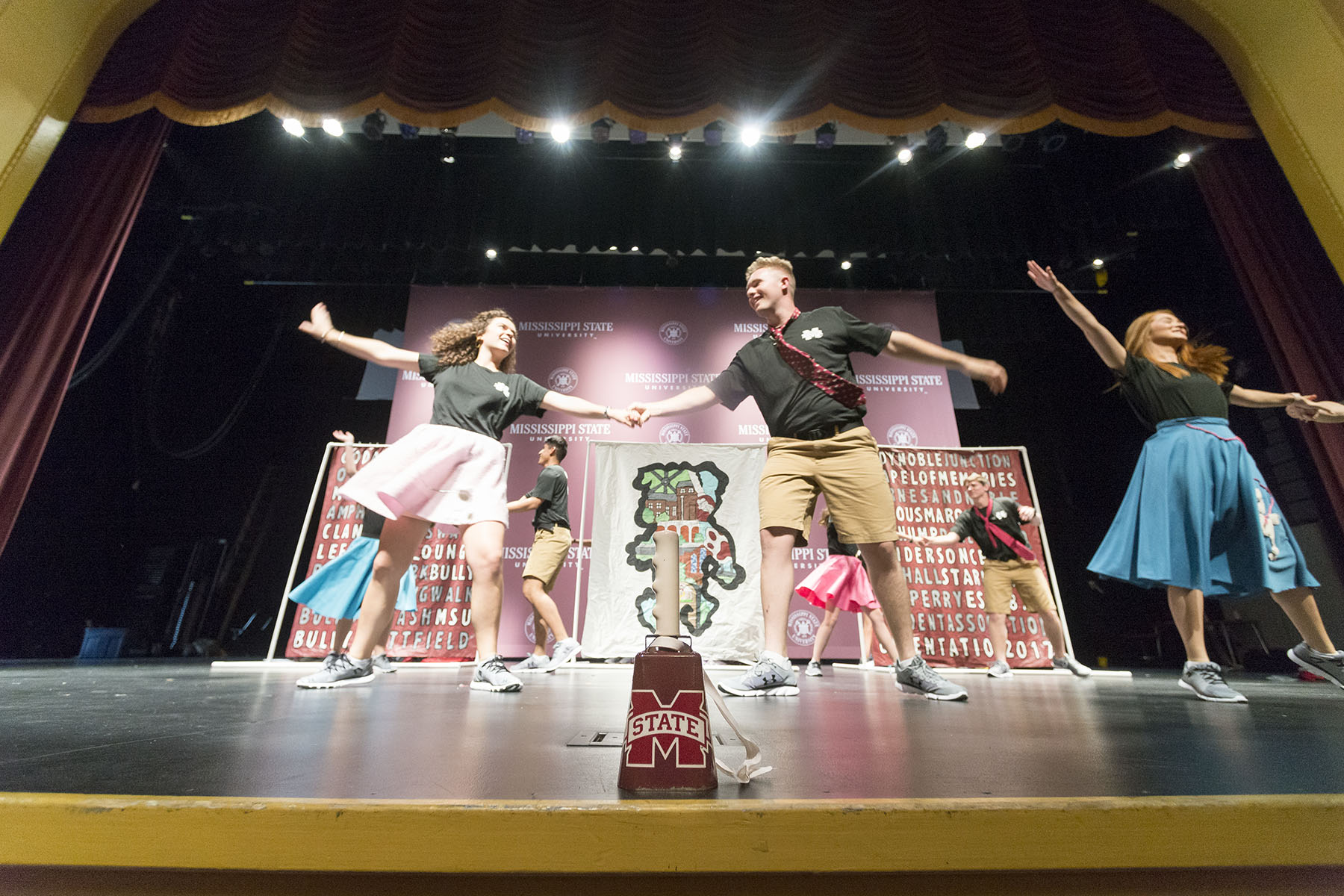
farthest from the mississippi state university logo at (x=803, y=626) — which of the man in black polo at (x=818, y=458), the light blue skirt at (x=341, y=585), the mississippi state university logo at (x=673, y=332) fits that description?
the light blue skirt at (x=341, y=585)

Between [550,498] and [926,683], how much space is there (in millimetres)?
2914

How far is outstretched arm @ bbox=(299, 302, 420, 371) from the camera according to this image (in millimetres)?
2756

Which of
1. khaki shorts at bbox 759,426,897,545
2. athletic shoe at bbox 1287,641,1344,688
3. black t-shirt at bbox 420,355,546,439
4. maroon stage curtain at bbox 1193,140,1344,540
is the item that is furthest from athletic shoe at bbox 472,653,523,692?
maroon stage curtain at bbox 1193,140,1344,540

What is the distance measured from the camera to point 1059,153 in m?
5.80

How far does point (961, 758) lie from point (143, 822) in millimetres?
1273

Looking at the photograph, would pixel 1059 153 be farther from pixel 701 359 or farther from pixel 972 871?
pixel 972 871

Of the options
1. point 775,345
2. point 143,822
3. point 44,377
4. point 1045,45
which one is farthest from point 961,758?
point 44,377

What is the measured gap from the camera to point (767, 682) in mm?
2371

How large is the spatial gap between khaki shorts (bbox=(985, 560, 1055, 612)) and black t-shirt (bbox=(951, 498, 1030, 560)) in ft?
0.22

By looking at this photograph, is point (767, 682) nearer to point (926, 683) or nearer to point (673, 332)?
point (926, 683)

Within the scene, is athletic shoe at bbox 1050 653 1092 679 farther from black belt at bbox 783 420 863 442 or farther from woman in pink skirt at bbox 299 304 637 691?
woman in pink skirt at bbox 299 304 637 691

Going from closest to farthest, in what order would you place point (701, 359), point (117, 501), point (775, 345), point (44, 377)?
1. point (775, 345)
2. point (44, 377)
3. point (701, 359)
4. point (117, 501)

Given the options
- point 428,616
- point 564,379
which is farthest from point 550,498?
point 564,379

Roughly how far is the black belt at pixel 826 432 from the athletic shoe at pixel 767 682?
2.80 ft
